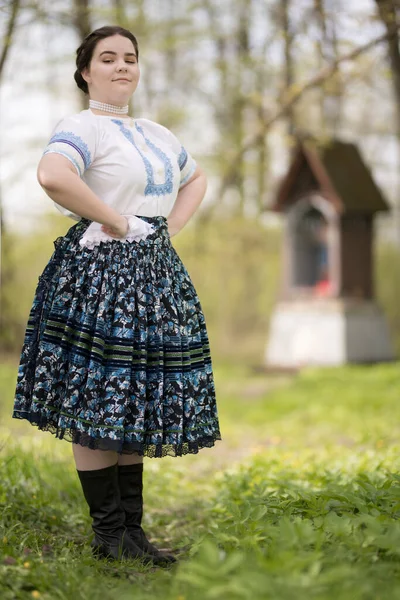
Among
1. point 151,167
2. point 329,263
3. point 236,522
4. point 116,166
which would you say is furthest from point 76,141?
point 329,263

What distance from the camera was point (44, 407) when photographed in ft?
9.67

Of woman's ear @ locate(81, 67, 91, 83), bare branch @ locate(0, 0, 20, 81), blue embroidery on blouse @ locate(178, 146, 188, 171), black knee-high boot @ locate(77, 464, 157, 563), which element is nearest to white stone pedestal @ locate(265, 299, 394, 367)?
bare branch @ locate(0, 0, 20, 81)

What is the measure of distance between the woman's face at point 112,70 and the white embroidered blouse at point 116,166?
94 millimetres

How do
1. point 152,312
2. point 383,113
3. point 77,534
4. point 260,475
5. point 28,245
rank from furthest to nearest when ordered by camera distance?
point 383,113, point 28,245, point 260,475, point 77,534, point 152,312

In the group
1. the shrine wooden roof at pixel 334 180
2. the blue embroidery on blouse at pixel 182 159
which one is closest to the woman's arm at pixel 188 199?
the blue embroidery on blouse at pixel 182 159

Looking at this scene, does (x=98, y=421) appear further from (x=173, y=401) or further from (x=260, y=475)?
(x=260, y=475)

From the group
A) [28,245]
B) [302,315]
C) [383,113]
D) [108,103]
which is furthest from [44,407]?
[383,113]

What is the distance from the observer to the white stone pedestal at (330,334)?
11.8 m

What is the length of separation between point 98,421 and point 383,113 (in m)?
19.7

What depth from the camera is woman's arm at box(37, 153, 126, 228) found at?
9.24ft

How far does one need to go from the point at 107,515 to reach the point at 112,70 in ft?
5.82

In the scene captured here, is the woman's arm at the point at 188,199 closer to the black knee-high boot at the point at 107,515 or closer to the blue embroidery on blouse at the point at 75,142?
the blue embroidery on blouse at the point at 75,142

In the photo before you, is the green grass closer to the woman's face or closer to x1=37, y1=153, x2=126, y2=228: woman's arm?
x1=37, y1=153, x2=126, y2=228: woman's arm

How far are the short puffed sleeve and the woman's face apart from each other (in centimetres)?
16
